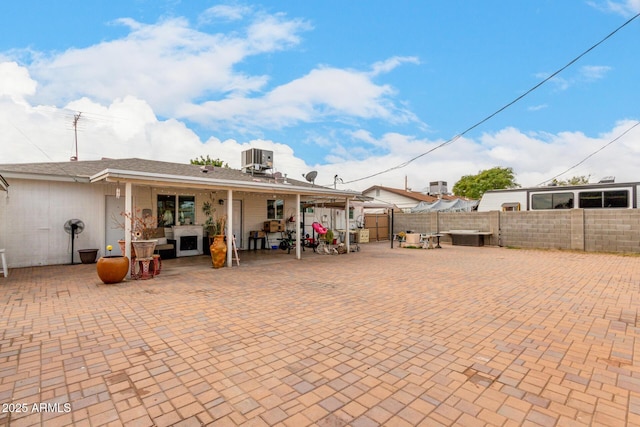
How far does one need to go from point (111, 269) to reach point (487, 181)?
4210cm

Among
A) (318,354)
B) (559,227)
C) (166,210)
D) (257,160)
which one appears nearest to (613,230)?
(559,227)

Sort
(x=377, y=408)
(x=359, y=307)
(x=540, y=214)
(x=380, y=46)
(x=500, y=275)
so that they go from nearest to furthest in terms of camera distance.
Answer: (x=377, y=408), (x=359, y=307), (x=500, y=275), (x=380, y=46), (x=540, y=214)

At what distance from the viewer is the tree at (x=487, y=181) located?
126ft

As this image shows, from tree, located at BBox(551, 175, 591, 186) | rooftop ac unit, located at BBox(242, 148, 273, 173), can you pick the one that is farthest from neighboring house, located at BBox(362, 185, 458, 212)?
rooftop ac unit, located at BBox(242, 148, 273, 173)

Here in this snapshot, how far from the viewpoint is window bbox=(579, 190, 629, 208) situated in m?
12.2

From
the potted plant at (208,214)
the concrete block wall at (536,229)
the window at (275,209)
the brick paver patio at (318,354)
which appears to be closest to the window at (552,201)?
the concrete block wall at (536,229)

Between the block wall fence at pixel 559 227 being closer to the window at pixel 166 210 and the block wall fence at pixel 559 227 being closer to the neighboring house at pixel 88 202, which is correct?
the neighboring house at pixel 88 202

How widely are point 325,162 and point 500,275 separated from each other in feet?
59.2

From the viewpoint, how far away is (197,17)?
9078mm

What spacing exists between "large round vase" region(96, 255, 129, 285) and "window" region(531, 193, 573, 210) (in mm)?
16135

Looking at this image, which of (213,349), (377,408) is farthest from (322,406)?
(213,349)

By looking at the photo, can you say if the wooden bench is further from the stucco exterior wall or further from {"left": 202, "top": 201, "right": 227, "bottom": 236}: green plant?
the stucco exterior wall

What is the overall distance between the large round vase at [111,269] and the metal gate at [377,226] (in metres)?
13.5

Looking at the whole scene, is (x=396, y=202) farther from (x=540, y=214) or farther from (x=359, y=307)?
(x=359, y=307)
